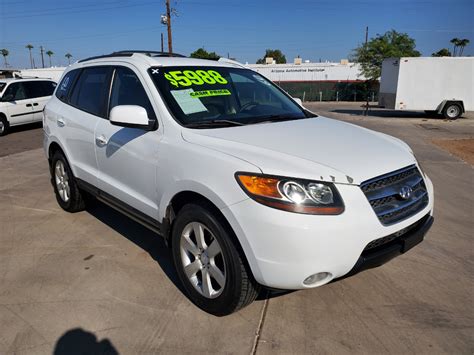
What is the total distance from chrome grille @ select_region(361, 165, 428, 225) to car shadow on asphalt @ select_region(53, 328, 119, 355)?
1889 mm

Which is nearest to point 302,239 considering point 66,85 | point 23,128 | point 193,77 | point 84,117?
point 193,77

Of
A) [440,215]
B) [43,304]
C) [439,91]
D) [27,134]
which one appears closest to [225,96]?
[43,304]

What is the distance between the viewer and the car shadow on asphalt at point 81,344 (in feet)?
8.32

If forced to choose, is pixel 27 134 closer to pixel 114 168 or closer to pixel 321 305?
pixel 114 168

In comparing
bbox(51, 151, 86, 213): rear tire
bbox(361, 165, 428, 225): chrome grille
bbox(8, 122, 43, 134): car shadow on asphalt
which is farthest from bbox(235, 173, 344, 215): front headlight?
bbox(8, 122, 43, 134): car shadow on asphalt

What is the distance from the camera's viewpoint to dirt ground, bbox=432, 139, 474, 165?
8.95m

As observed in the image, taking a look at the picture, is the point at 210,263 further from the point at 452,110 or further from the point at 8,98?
the point at 452,110

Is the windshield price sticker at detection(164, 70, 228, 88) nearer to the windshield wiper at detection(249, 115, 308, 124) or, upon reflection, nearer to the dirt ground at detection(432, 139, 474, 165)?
the windshield wiper at detection(249, 115, 308, 124)

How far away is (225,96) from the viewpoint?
357 centimetres

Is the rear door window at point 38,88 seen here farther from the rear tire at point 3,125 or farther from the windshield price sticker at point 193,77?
the windshield price sticker at point 193,77

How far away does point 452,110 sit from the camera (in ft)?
62.2

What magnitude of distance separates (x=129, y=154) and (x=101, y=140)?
551 millimetres

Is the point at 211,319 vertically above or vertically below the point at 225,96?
below

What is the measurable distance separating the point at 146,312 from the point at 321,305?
1312 millimetres
